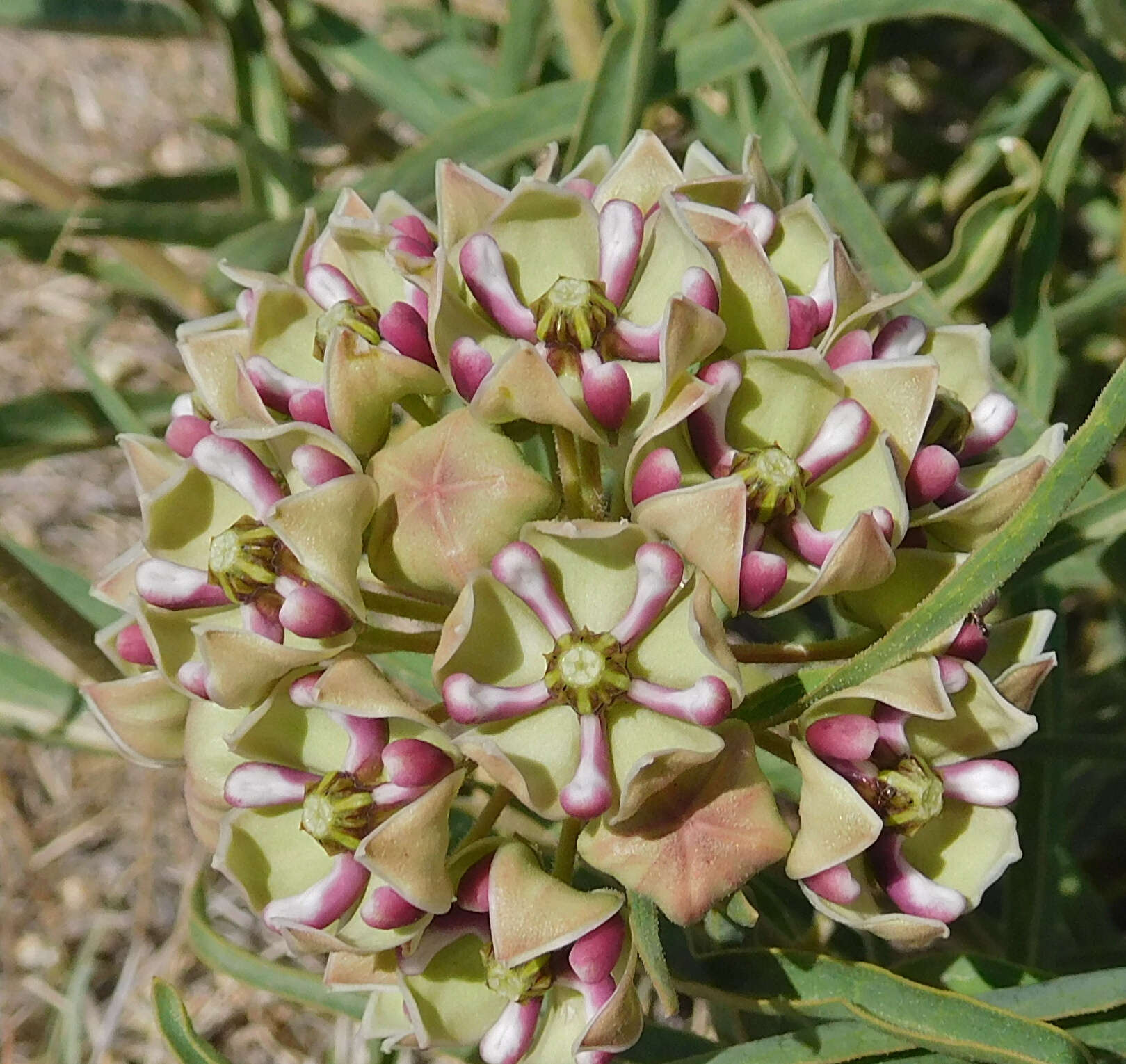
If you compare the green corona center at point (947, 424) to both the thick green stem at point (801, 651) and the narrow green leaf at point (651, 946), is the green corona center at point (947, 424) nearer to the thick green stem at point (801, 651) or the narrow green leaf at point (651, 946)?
the thick green stem at point (801, 651)

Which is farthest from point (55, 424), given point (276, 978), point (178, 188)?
point (276, 978)

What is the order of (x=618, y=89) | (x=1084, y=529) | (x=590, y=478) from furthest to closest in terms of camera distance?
1. (x=618, y=89)
2. (x=1084, y=529)
3. (x=590, y=478)

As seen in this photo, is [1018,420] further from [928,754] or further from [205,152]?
[205,152]

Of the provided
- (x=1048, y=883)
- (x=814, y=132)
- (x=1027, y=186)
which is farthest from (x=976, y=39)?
(x=1048, y=883)

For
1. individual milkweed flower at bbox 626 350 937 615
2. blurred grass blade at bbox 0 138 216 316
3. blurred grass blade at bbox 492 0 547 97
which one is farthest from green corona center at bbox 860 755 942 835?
blurred grass blade at bbox 0 138 216 316

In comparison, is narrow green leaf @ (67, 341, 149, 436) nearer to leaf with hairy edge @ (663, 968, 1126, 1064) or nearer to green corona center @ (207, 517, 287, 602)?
green corona center @ (207, 517, 287, 602)

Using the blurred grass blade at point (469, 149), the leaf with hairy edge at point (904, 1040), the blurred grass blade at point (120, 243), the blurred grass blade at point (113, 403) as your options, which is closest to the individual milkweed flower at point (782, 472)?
the leaf with hairy edge at point (904, 1040)

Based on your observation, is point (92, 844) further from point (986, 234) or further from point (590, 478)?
→ point (986, 234)
